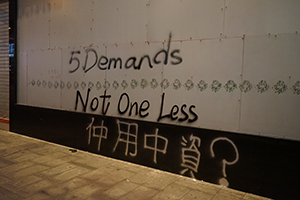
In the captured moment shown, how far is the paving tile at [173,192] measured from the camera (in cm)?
376

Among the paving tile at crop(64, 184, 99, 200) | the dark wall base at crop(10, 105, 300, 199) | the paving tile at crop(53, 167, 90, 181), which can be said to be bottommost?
the paving tile at crop(64, 184, 99, 200)

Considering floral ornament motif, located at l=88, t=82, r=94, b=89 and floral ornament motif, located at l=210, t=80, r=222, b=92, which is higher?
floral ornament motif, located at l=210, t=80, r=222, b=92

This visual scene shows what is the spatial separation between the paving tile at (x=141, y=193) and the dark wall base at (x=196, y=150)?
0.83 meters

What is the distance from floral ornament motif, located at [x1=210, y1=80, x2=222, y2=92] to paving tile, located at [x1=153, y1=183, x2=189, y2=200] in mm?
1710

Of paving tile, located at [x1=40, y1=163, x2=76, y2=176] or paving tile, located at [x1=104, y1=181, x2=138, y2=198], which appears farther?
paving tile, located at [x1=40, y1=163, x2=76, y2=176]

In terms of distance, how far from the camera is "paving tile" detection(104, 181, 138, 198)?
3840 mm

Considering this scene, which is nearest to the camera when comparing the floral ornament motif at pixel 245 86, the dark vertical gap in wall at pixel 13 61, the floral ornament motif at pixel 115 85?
the floral ornament motif at pixel 245 86

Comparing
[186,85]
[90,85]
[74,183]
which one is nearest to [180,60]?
[186,85]

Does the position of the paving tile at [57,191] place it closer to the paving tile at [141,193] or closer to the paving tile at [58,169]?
the paving tile at [58,169]

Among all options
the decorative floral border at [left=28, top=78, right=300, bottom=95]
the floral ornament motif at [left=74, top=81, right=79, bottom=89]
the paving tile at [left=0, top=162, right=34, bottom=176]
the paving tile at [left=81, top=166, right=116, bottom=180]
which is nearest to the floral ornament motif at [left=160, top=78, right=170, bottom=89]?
the decorative floral border at [left=28, top=78, right=300, bottom=95]

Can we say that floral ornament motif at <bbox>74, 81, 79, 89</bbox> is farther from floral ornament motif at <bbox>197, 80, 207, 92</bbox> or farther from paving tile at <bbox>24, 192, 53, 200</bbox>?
floral ornament motif at <bbox>197, 80, 207, 92</bbox>

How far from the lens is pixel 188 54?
4469mm

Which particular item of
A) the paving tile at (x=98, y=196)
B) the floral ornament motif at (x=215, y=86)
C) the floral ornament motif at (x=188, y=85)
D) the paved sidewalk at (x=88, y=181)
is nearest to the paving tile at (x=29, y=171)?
the paved sidewalk at (x=88, y=181)

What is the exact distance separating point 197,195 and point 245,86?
73.5 inches
